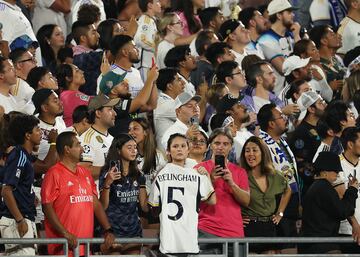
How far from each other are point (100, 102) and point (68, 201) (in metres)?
1.78

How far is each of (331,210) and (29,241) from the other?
134 inches

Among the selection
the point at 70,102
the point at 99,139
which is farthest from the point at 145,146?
the point at 70,102

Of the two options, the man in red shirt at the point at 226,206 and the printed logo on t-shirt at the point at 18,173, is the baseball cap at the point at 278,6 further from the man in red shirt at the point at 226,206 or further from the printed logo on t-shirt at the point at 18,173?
the printed logo on t-shirt at the point at 18,173

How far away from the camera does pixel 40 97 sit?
1497 centimetres

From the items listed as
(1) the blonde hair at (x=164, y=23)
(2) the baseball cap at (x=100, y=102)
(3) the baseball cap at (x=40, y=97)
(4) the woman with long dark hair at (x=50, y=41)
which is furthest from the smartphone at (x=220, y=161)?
(1) the blonde hair at (x=164, y=23)

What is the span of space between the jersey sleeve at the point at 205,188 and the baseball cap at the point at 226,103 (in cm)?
227

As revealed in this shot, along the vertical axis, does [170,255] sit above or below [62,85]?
below

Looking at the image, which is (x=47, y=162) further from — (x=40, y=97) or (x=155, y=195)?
(x=155, y=195)

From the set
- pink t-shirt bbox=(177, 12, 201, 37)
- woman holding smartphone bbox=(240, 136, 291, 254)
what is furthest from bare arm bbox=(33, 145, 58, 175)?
pink t-shirt bbox=(177, 12, 201, 37)

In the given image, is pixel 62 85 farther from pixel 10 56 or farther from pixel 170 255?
pixel 170 255

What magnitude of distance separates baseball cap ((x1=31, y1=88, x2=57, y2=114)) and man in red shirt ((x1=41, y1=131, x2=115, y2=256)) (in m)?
1.08

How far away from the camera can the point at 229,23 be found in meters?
19.4

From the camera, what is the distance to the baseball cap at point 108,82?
52.9 ft

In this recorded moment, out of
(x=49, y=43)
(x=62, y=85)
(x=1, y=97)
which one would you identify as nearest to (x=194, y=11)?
(x=49, y=43)
